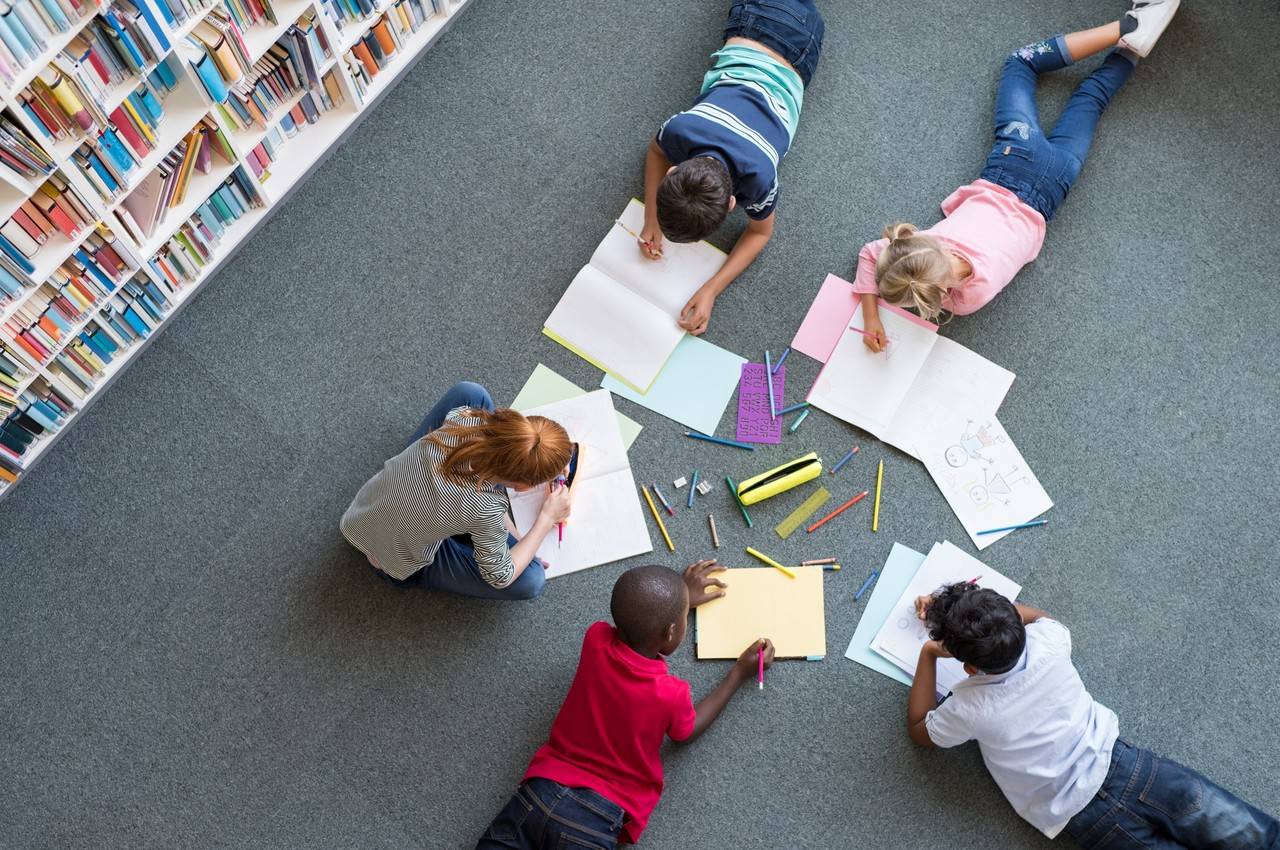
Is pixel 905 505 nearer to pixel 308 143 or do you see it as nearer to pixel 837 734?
pixel 837 734

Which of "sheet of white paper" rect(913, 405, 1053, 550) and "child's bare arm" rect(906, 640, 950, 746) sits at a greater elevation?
"sheet of white paper" rect(913, 405, 1053, 550)

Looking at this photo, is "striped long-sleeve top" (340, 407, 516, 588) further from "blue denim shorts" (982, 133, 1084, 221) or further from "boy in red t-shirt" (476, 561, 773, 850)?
"blue denim shorts" (982, 133, 1084, 221)

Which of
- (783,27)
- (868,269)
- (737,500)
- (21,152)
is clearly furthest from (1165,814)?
(21,152)

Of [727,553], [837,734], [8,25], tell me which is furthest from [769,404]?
[8,25]

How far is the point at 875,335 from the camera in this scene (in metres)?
2.42

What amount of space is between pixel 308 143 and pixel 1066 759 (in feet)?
7.47

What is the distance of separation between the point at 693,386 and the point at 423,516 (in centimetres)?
76

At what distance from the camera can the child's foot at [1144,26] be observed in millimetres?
2547

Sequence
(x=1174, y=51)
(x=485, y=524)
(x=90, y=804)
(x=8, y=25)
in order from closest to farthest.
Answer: (x=8, y=25) < (x=485, y=524) < (x=90, y=804) < (x=1174, y=51)

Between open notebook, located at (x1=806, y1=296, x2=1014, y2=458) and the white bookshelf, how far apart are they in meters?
1.37

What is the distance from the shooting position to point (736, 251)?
8.09 ft

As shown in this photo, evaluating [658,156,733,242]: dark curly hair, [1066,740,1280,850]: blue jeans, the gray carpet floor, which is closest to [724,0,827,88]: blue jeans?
the gray carpet floor

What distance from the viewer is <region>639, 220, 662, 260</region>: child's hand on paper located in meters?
2.46

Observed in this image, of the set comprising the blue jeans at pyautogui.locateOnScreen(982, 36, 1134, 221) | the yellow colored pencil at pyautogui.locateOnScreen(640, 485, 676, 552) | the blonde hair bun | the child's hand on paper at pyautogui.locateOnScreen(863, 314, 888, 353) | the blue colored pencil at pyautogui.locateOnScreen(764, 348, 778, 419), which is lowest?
the yellow colored pencil at pyautogui.locateOnScreen(640, 485, 676, 552)
